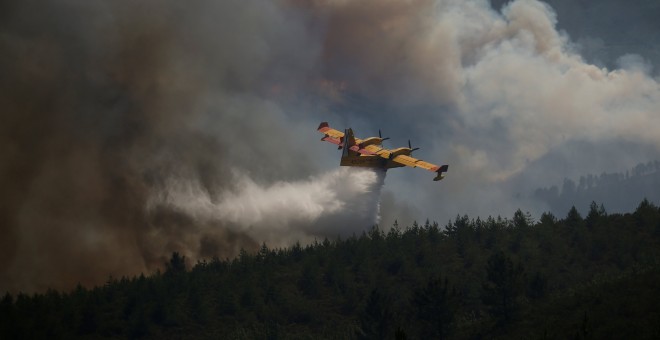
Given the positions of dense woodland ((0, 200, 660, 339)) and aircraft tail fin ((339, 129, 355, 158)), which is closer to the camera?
dense woodland ((0, 200, 660, 339))

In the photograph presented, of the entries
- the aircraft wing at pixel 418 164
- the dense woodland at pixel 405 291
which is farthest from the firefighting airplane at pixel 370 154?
the dense woodland at pixel 405 291

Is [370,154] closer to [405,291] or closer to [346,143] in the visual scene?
[346,143]

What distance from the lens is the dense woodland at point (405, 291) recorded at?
353ft

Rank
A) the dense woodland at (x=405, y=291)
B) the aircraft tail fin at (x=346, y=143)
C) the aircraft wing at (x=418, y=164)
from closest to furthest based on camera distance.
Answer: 1. the dense woodland at (x=405, y=291)
2. the aircraft wing at (x=418, y=164)
3. the aircraft tail fin at (x=346, y=143)

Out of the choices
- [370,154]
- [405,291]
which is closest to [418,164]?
[370,154]

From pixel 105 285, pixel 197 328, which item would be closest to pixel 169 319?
pixel 197 328

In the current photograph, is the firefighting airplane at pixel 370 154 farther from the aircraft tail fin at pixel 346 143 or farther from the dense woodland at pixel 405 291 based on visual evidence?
the dense woodland at pixel 405 291

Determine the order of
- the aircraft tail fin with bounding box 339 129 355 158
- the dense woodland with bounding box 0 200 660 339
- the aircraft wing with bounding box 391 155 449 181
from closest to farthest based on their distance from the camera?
the dense woodland with bounding box 0 200 660 339 < the aircraft wing with bounding box 391 155 449 181 < the aircraft tail fin with bounding box 339 129 355 158

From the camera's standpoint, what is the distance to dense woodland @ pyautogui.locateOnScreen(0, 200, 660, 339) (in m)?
108

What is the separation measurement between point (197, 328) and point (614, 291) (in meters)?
67.2

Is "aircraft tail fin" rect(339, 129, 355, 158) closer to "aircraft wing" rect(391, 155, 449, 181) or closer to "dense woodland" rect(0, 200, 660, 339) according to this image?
"aircraft wing" rect(391, 155, 449, 181)

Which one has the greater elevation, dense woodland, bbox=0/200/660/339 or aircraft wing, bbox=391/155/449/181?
aircraft wing, bbox=391/155/449/181

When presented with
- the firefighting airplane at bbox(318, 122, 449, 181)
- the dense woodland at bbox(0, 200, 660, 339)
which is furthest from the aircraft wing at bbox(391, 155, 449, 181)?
the dense woodland at bbox(0, 200, 660, 339)

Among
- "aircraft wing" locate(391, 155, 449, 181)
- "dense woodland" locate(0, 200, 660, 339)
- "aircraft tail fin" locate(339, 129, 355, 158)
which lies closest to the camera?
"dense woodland" locate(0, 200, 660, 339)
